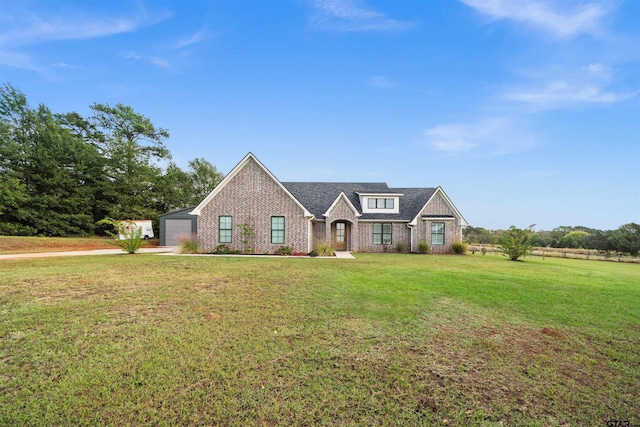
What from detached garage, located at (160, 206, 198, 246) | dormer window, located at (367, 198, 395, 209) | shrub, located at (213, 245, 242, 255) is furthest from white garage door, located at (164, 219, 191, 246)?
dormer window, located at (367, 198, 395, 209)

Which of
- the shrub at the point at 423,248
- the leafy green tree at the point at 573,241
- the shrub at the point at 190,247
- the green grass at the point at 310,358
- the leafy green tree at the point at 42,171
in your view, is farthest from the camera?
the leafy green tree at the point at 573,241

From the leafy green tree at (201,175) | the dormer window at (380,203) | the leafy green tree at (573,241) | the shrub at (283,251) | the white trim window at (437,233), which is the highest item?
the leafy green tree at (201,175)

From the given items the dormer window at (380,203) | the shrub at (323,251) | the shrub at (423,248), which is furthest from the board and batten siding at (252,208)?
the shrub at (423,248)

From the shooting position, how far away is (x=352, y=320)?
5.31 metres

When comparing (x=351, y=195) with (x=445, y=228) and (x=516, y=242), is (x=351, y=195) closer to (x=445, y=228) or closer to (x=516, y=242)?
(x=445, y=228)

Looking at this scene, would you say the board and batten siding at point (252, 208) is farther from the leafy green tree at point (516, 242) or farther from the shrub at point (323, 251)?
the leafy green tree at point (516, 242)

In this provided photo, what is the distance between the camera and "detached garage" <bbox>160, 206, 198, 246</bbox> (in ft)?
86.5

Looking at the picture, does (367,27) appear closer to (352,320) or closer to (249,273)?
(249,273)

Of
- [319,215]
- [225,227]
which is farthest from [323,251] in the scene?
[225,227]

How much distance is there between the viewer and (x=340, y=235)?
23.2 m

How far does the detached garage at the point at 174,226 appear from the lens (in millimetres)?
26359

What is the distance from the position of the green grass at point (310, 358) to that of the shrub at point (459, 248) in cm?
1553

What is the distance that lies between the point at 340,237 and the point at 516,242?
508 inches

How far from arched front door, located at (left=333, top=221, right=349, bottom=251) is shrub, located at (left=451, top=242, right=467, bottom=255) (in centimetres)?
900
